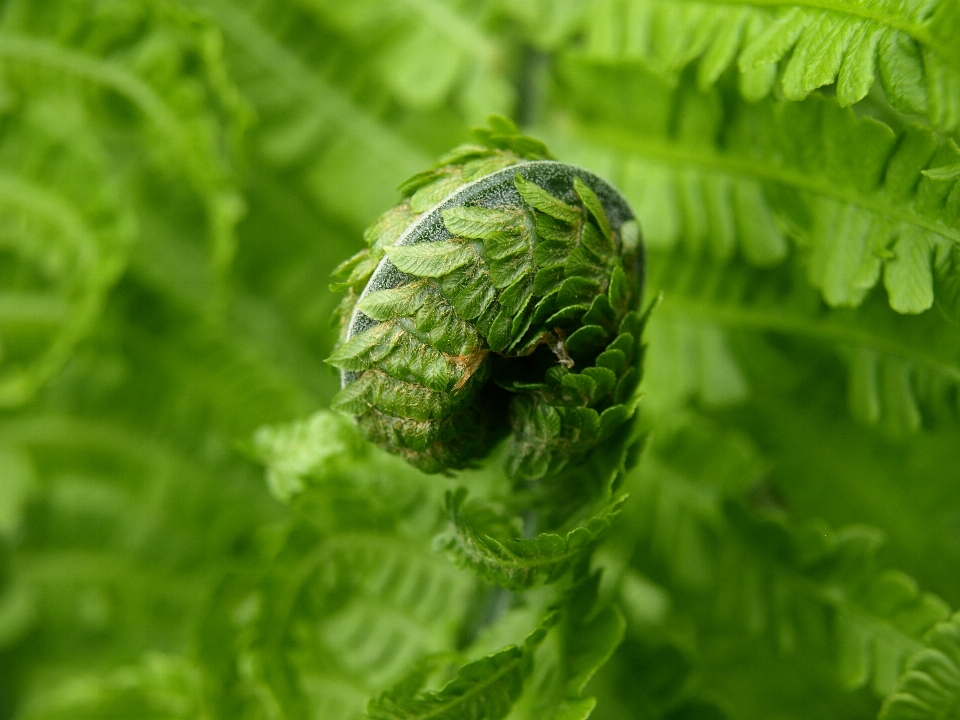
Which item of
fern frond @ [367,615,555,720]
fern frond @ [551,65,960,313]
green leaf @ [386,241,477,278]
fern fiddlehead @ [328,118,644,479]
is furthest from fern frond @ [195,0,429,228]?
fern frond @ [367,615,555,720]

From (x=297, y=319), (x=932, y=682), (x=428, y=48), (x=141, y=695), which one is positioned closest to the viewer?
(x=932, y=682)

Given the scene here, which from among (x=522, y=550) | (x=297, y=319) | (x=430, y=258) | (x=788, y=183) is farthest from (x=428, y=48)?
(x=522, y=550)

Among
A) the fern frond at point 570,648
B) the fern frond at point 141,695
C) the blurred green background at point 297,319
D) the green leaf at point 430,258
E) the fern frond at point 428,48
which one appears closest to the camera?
the green leaf at point 430,258

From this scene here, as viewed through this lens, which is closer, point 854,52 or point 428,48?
point 854,52

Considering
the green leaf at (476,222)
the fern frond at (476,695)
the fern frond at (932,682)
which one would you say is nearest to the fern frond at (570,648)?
the fern frond at (476,695)

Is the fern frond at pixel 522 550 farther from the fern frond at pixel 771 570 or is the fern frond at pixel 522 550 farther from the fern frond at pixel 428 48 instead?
the fern frond at pixel 428 48

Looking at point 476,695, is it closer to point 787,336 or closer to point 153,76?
point 787,336
